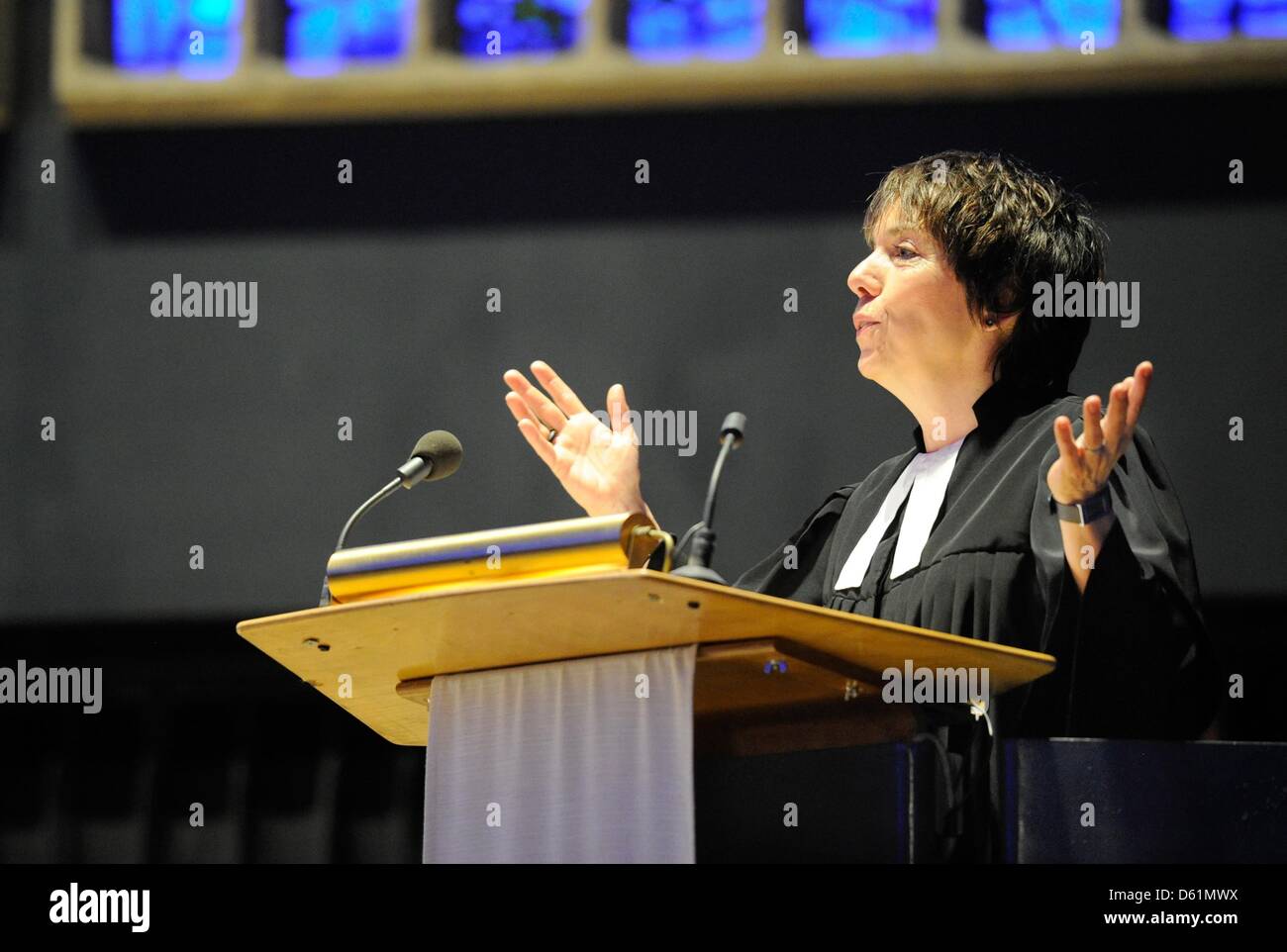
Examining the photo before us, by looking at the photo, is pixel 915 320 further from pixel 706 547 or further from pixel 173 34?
pixel 173 34

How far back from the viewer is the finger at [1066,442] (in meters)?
2.42

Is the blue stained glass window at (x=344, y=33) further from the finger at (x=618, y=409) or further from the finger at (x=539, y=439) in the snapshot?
the finger at (x=539, y=439)

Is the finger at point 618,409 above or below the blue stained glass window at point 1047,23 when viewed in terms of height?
below

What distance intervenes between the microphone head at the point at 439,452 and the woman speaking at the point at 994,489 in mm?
360

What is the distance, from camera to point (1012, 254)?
3373 millimetres

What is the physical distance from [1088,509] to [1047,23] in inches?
134

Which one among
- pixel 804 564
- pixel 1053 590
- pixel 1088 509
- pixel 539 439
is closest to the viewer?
pixel 1088 509

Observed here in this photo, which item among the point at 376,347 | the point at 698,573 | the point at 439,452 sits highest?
the point at 376,347

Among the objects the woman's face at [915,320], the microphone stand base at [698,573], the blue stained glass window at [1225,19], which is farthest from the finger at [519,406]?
the blue stained glass window at [1225,19]

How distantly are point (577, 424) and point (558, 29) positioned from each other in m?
2.91

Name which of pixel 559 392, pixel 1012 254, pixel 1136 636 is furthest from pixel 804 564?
pixel 1136 636

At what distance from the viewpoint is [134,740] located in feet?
19.4
